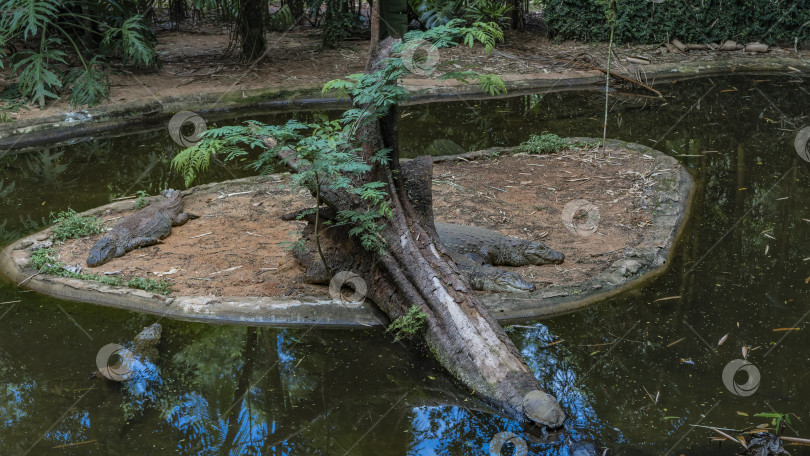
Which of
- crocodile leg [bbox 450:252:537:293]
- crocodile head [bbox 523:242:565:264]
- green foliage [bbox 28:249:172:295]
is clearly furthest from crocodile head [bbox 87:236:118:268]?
crocodile head [bbox 523:242:565:264]

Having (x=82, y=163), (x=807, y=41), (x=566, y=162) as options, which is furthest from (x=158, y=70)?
(x=807, y=41)

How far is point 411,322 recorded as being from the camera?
454cm

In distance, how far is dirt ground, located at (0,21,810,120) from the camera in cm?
1102

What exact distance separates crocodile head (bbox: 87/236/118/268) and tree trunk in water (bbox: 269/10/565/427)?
1.69 m

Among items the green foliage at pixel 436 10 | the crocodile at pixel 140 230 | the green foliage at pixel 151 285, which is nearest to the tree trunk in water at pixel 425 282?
the green foliage at pixel 151 285

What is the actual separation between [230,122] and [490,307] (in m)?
6.33

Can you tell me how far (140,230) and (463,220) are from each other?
276cm

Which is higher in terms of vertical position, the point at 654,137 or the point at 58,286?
Answer: the point at 58,286

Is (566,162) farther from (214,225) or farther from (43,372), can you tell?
(43,372)

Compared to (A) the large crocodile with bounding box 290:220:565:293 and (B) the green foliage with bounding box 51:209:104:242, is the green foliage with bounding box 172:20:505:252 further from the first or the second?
(B) the green foliage with bounding box 51:209:104:242

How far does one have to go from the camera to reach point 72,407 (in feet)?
13.5

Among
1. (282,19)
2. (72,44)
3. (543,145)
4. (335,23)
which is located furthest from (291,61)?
(543,145)

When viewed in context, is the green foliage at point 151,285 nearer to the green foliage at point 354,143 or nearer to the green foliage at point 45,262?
the green foliage at point 45,262

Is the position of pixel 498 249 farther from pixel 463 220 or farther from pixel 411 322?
pixel 411 322
